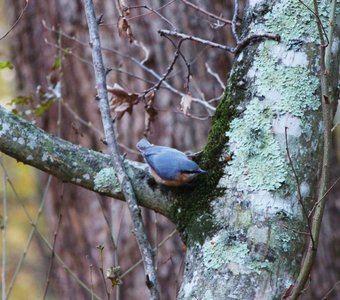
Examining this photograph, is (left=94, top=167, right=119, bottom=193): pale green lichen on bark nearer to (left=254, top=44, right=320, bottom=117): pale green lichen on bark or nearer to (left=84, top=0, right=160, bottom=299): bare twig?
(left=84, top=0, right=160, bottom=299): bare twig

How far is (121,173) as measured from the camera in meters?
1.71

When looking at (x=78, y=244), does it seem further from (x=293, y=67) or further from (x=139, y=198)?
(x=293, y=67)

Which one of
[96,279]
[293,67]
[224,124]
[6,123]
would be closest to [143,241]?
[224,124]

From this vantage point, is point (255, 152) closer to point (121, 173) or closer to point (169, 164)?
point (169, 164)

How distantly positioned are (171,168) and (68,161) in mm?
283

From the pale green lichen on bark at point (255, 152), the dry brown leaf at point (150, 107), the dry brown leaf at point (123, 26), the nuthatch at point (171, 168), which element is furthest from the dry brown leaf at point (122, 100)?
the pale green lichen on bark at point (255, 152)

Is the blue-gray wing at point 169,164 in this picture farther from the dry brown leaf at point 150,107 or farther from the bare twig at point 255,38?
the dry brown leaf at point 150,107

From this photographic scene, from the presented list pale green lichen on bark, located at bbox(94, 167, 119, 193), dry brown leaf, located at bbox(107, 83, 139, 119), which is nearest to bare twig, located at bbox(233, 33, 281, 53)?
pale green lichen on bark, located at bbox(94, 167, 119, 193)

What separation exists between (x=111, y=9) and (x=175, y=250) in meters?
1.15

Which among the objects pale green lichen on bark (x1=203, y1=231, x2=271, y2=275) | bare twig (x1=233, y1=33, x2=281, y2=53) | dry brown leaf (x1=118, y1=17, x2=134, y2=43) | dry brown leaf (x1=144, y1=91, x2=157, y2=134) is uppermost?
dry brown leaf (x1=118, y1=17, x2=134, y2=43)

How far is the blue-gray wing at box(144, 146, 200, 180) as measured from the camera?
5.38 feet

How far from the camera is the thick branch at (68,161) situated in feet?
5.60

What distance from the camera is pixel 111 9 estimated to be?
3.11 meters

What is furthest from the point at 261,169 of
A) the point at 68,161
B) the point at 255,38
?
the point at 68,161
